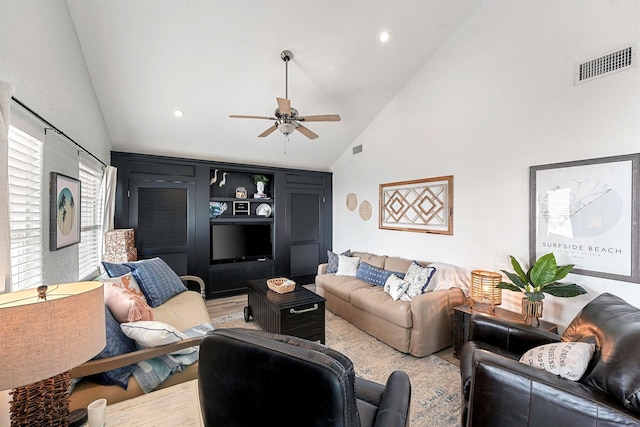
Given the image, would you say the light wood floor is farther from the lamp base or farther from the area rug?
the lamp base

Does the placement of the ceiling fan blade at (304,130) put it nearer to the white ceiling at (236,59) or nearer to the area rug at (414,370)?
the white ceiling at (236,59)

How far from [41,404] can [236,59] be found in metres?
3.23

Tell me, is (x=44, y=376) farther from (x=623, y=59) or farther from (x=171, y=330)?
(x=623, y=59)

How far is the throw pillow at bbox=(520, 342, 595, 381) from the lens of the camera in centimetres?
135

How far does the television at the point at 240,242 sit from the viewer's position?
4.69 metres

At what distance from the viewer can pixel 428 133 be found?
144 inches

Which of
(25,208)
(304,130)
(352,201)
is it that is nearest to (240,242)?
(352,201)

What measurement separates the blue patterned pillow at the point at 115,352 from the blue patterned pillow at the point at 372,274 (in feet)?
9.35

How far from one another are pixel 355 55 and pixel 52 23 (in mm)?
2784

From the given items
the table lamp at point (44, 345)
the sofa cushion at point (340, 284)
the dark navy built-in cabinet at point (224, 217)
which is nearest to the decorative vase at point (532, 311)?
the sofa cushion at point (340, 284)

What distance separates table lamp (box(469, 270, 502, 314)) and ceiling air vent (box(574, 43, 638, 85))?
188 cm

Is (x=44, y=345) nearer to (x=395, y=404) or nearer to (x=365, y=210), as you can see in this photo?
(x=395, y=404)

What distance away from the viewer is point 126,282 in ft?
8.07

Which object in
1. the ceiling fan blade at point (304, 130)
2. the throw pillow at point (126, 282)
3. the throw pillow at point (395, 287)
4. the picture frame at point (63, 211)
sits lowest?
the throw pillow at point (395, 287)
